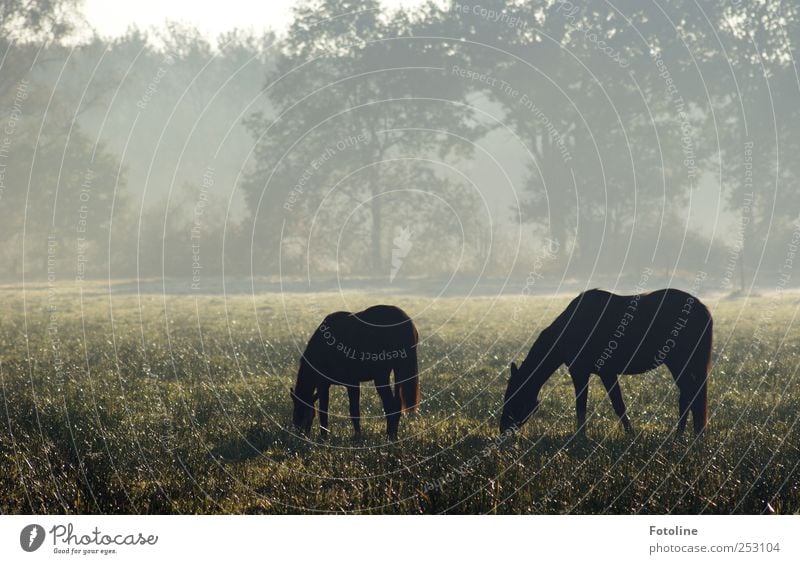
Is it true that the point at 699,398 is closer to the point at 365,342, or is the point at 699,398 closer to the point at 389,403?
the point at 389,403

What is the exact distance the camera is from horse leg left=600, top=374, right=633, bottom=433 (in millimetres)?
10414

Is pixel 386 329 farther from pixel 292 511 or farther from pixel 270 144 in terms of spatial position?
pixel 270 144

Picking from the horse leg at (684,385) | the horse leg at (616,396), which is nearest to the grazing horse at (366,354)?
the horse leg at (616,396)

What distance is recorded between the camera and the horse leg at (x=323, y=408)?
408 inches

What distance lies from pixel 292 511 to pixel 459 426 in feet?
12.8

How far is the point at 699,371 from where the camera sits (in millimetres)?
10039

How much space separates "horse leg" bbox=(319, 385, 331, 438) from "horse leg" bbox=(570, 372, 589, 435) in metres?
3.03

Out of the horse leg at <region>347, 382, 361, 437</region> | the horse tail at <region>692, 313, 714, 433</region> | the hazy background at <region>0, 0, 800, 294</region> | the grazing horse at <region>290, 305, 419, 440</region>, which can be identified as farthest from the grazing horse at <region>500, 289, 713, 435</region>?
the hazy background at <region>0, 0, 800, 294</region>

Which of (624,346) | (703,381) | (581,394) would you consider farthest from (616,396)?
(703,381)

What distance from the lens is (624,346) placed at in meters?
10.3

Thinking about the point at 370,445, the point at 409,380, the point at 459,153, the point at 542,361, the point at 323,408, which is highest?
the point at 459,153

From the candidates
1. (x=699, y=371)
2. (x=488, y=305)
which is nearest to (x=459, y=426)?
(x=699, y=371)

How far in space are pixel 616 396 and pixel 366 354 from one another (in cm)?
324

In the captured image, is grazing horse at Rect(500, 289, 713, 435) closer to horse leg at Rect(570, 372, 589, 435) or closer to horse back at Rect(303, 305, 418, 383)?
horse leg at Rect(570, 372, 589, 435)
